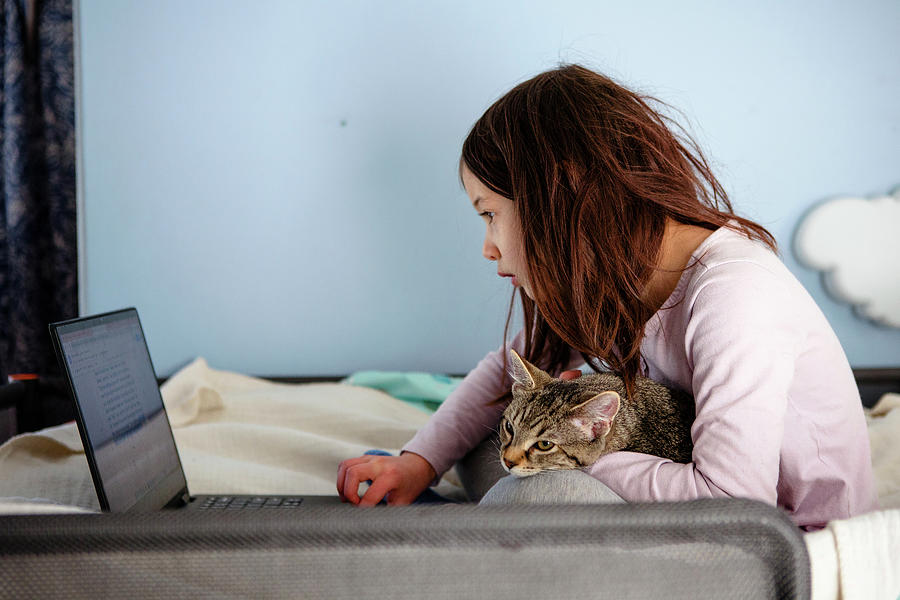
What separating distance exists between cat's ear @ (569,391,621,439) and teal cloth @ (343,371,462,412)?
2.92ft

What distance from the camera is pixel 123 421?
0.87 m

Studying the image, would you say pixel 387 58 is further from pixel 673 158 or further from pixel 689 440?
pixel 689 440

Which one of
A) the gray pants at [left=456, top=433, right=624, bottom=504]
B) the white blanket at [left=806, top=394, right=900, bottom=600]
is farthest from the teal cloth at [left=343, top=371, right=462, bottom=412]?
the white blanket at [left=806, top=394, right=900, bottom=600]

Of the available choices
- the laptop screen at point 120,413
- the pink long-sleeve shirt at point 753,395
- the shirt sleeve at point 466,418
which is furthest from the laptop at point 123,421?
the pink long-sleeve shirt at point 753,395

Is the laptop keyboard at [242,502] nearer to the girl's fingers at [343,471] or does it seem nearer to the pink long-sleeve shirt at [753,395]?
the girl's fingers at [343,471]

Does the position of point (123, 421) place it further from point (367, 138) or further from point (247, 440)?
point (367, 138)

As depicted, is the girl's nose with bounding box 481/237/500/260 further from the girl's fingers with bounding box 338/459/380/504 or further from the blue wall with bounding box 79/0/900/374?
the blue wall with bounding box 79/0/900/374

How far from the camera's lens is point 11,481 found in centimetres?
98

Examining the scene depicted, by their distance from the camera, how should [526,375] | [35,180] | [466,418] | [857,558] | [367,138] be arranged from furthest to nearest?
[35,180], [367,138], [466,418], [526,375], [857,558]

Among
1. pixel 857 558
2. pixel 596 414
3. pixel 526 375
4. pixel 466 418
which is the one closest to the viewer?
pixel 857 558

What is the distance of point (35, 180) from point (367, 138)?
1056 mm

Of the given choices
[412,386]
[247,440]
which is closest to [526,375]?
[247,440]

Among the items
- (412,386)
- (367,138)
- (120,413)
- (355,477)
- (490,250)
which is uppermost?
(367,138)

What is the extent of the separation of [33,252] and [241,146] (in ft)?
2.54
